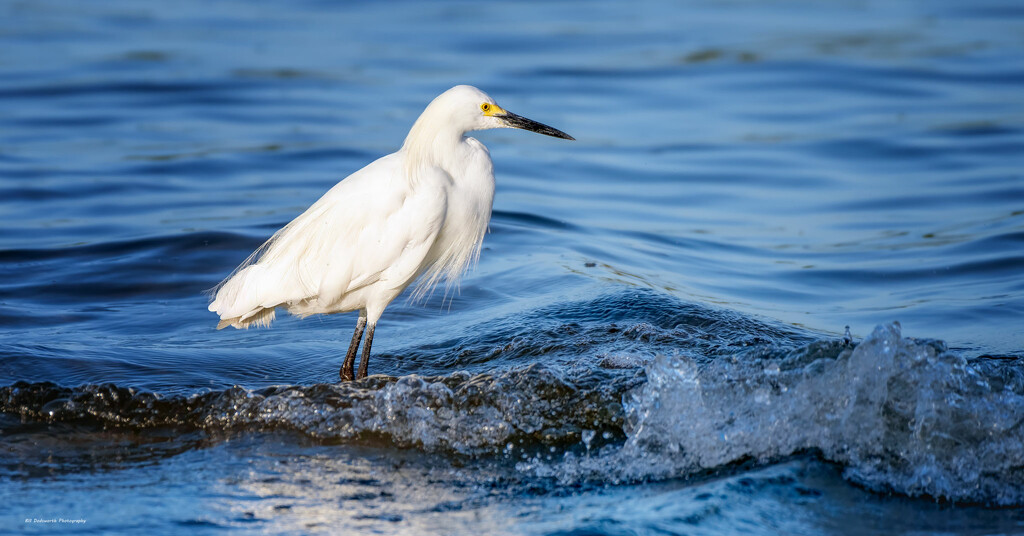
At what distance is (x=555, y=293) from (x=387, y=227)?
1726 mm

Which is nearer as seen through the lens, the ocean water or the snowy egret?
the ocean water

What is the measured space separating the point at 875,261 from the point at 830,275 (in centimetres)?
50

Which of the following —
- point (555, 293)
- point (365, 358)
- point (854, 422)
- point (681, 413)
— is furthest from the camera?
point (555, 293)

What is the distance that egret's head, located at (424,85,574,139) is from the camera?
486cm

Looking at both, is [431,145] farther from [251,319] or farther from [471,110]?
[251,319]

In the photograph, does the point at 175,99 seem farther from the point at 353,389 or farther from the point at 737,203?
the point at 353,389

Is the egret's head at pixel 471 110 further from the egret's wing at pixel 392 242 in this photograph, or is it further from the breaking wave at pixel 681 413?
Answer: the breaking wave at pixel 681 413

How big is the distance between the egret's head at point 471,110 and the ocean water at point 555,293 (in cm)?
119

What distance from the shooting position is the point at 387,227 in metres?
4.95

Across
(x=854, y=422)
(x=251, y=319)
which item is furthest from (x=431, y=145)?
(x=854, y=422)

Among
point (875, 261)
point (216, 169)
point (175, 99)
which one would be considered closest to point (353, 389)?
point (875, 261)

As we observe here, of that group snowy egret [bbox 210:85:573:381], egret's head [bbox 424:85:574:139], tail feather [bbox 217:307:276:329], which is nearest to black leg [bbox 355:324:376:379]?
snowy egret [bbox 210:85:573:381]

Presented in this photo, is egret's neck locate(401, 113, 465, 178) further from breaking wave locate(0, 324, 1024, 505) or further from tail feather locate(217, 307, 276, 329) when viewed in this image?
tail feather locate(217, 307, 276, 329)

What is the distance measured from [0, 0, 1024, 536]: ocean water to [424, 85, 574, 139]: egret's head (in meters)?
1.19
